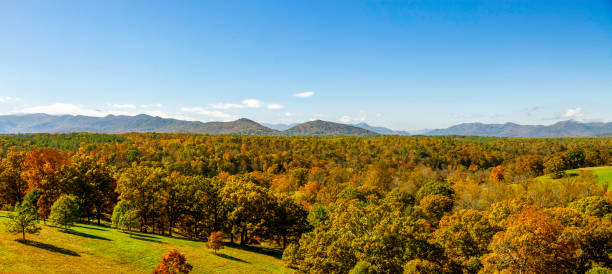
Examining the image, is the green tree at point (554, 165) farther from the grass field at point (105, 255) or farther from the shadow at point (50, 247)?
the shadow at point (50, 247)

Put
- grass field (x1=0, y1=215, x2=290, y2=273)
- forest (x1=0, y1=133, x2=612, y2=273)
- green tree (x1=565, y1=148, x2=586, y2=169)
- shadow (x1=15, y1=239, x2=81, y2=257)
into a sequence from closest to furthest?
grass field (x1=0, y1=215, x2=290, y2=273), forest (x1=0, y1=133, x2=612, y2=273), shadow (x1=15, y1=239, x2=81, y2=257), green tree (x1=565, y1=148, x2=586, y2=169)

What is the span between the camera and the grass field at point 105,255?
2962 centimetres

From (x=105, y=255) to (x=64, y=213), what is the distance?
12.1 meters

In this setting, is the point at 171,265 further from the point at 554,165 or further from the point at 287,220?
the point at 554,165

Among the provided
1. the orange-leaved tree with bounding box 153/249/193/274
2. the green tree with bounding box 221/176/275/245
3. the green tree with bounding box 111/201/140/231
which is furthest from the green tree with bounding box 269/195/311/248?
the orange-leaved tree with bounding box 153/249/193/274

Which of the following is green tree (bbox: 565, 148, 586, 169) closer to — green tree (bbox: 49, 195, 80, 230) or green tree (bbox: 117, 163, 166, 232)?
green tree (bbox: 117, 163, 166, 232)

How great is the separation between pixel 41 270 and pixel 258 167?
152951 mm

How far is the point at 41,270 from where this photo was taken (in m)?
27.6

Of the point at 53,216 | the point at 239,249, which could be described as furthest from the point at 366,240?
the point at 53,216

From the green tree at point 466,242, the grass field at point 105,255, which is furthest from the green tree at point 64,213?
the green tree at point 466,242

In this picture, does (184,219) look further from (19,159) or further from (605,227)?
(605,227)

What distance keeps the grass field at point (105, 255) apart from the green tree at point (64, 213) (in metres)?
1.31

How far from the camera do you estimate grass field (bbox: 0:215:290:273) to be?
29625 millimetres

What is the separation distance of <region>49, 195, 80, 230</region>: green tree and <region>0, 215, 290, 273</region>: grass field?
1.31 metres
